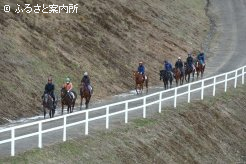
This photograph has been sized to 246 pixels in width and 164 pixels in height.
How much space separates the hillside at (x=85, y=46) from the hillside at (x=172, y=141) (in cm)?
657

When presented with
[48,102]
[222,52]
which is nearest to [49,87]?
[48,102]

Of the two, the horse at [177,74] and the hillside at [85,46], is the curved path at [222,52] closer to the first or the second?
the horse at [177,74]

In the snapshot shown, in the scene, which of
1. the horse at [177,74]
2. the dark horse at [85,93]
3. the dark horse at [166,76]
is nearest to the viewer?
the dark horse at [85,93]

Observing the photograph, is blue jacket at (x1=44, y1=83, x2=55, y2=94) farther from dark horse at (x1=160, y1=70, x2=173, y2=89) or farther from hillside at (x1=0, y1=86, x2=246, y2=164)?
dark horse at (x1=160, y1=70, x2=173, y2=89)

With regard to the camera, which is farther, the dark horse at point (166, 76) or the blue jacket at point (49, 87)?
the dark horse at point (166, 76)

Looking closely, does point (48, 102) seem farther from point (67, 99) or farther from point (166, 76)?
point (166, 76)

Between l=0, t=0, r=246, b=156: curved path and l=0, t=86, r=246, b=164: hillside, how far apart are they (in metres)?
0.88

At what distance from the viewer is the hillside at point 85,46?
35.8m

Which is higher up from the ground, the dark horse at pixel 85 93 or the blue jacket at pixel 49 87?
the blue jacket at pixel 49 87

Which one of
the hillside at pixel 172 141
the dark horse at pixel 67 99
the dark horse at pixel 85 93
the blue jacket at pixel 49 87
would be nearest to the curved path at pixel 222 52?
the hillside at pixel 172 141

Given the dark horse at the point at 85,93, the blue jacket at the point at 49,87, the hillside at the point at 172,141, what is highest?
the blue jacket at the point at 49,87

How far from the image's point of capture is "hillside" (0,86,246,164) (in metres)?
23.8

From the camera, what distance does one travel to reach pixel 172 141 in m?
29.1

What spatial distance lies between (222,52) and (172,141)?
3689cm
